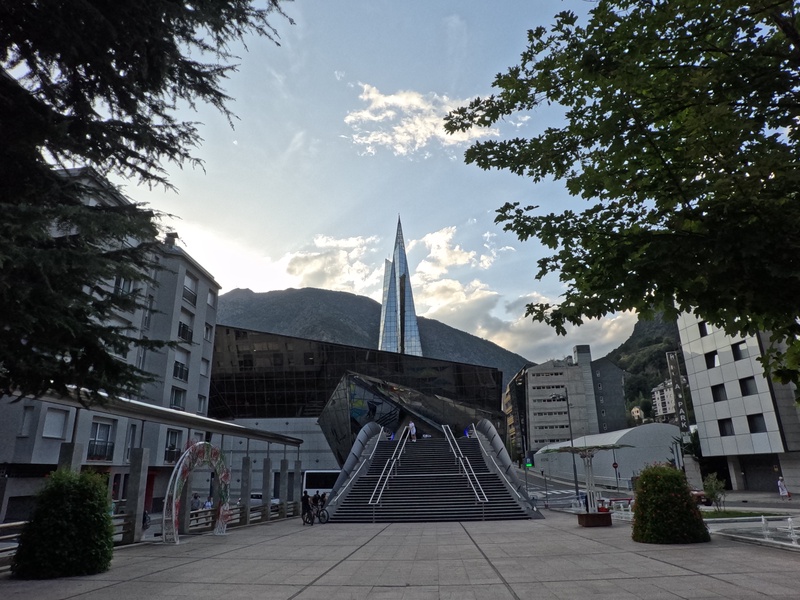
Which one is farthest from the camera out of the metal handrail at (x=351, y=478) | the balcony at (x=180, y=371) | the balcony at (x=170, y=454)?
the balcony at (x=180, y=371)

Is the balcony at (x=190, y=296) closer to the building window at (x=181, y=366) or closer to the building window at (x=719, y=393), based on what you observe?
the building window at (x=181, y=366)

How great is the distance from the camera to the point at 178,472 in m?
14.8

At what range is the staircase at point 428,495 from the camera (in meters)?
21.3

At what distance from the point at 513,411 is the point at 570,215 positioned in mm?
124496

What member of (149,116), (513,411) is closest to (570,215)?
(149,116)

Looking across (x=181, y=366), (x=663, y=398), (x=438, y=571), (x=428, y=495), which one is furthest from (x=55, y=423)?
(x=663, y=398)

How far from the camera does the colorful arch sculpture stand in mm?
14156

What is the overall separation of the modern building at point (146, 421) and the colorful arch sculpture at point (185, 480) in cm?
169

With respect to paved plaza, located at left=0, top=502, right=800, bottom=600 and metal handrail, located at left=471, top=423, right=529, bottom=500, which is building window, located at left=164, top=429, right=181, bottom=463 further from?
paved plaza, located at left=0, top=502, right=800, bottom=600

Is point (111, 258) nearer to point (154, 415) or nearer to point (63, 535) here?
point (63, 535)

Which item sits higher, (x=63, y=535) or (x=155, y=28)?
(x=155, y=28)

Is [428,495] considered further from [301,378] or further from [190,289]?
[301,378]

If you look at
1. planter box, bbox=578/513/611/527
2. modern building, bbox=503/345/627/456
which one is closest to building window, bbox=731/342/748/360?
planter box, bbox=578/513/611/527

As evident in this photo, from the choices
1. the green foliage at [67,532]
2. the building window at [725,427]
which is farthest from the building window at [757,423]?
the green foliage at [67,532]
